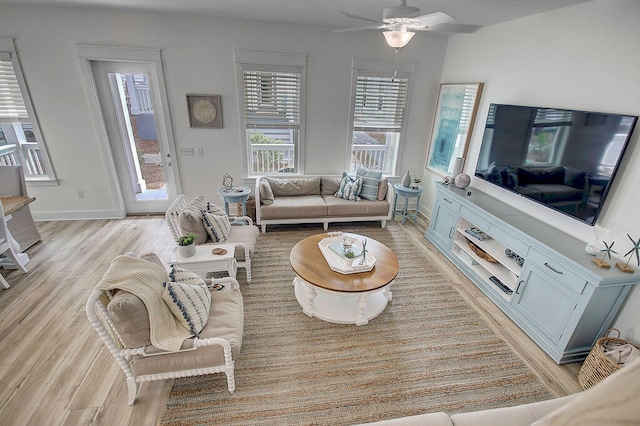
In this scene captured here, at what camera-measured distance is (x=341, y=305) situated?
297cm

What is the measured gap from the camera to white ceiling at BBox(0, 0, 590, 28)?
290 centimetres

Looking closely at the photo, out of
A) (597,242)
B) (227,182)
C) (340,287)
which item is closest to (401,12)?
(340,287)

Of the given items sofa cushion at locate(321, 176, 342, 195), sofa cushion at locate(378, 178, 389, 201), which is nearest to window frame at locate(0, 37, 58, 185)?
sofa cushion at locate(321, 176, 342, 195)

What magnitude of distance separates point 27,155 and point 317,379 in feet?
16.6

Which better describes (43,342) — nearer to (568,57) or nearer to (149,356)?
(149,356)

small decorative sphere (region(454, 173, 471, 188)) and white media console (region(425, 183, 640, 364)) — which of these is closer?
white media console (region(425, 183, 640, 364))

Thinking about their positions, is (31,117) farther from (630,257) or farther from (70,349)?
(630,257)

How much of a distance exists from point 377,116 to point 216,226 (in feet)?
10.1

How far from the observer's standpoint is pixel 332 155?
16.3 ft

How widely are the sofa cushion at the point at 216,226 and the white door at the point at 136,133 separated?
1899 mm

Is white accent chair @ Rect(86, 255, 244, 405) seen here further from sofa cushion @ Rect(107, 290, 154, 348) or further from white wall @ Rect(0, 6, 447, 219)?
white wall @ Rect(0, 6, 447, 219)

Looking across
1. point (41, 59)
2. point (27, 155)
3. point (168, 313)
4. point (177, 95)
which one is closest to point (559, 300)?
point (168, 313)

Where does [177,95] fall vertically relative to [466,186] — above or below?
above

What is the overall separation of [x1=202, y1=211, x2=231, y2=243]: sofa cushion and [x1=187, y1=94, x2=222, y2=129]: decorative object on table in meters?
1.80
